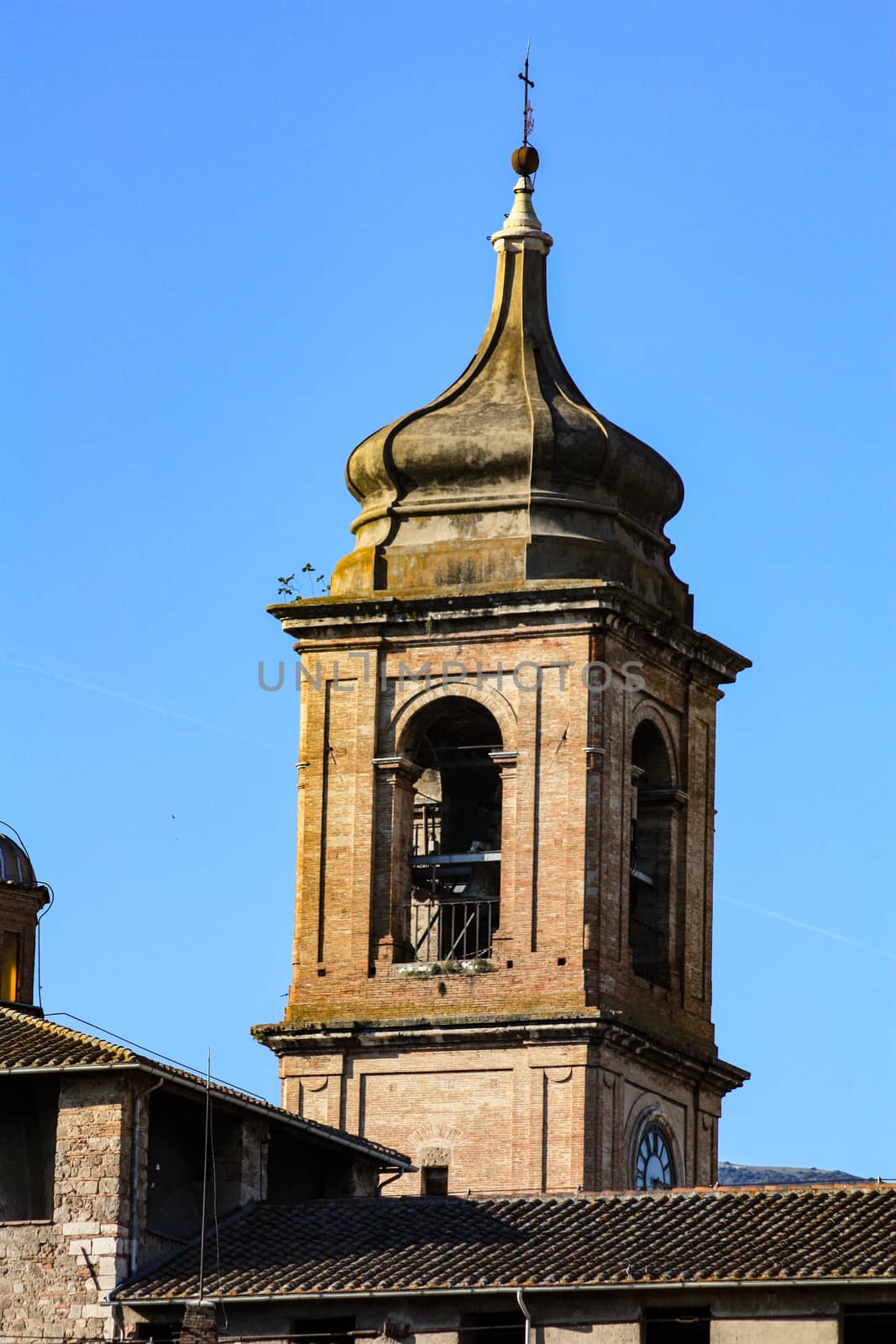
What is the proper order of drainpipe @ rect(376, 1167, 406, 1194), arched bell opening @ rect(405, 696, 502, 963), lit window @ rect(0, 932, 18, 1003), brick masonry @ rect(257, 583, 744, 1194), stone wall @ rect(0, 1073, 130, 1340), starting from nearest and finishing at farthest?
stone wall @ rect(0, 1073, 130, 1340)
drainpipe @ rect(376, 1167, 406, 1194)
brick masonry @ rect(257, 583, 744, 1194)
arched bell opening @ rect(405, 696, 502, 963)
lit window @ rect(0, 932, 18, 1003)

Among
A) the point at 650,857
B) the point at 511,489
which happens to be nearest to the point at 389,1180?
the point at 650,857

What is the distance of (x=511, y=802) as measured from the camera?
58.7 meters

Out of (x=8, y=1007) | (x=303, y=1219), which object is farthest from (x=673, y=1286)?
(x=8, y=1007)

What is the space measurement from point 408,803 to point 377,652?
2073 millimetres

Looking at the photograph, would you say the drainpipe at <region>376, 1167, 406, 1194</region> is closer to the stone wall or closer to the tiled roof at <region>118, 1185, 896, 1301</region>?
the tiled roof at <region>118, 1185, 896, 1301</region>

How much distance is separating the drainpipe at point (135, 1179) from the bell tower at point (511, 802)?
809 centimetres

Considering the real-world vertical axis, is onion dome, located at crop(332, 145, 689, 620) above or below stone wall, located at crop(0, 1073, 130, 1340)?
above

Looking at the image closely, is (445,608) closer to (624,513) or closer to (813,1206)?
(624,513)

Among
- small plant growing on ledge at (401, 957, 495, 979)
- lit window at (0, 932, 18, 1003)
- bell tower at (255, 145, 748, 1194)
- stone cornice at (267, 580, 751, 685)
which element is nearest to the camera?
bell tower at (255, 145, 748, 1194)

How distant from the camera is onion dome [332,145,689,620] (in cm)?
6006

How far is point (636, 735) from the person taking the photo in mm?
60969

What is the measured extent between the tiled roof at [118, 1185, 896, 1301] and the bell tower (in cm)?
597

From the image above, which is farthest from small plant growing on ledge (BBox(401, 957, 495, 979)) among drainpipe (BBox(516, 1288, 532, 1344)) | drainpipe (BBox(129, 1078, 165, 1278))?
drainpipe (BBox(516, 1288, 532, 1344))

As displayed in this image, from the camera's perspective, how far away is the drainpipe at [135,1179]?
49.5 meters
